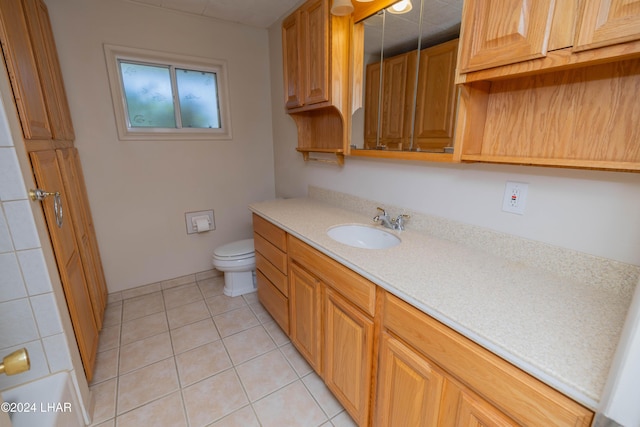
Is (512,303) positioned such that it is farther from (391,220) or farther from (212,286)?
(212,286)

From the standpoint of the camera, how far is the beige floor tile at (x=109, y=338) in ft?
6.21

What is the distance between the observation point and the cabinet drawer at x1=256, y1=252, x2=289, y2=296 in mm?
1784

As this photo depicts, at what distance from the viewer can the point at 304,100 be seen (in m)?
1.95

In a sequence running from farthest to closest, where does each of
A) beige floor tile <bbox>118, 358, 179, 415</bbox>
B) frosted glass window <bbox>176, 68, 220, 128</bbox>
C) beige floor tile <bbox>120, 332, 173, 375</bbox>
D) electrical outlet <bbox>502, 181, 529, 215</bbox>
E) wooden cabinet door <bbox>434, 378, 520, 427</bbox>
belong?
frosted glass window <bbox>176, 68, 220, 128</bbox>
beige floor tile <bbox>120, 332, 173, 375</bbox>
beige floor tile <bbox>118, 358, 179, 415</bbox>
electrical outlet <bbox>502, 181, 529, 215</bbox>
wooden cabinet door <bbox>434, 378, 520, 427</bbox>

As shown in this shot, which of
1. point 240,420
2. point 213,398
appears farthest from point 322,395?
point 213,398

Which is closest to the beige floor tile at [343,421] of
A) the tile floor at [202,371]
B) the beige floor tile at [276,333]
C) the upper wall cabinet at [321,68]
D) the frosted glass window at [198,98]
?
the tile floor at [202,371]

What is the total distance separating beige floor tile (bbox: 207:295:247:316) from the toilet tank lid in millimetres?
412

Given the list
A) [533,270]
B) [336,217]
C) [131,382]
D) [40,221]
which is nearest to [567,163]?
[533,270]

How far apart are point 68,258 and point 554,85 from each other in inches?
87.9

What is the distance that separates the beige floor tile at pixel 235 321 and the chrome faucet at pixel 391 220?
4.18 ft

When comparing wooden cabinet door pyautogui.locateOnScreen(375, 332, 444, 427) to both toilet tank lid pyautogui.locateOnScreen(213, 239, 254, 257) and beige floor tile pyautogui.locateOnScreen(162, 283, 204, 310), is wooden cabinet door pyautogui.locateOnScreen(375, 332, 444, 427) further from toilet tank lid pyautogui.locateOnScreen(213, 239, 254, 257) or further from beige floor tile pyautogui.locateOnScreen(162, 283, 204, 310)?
beige floor tile pyautogui.locateOnScreen(162, 283, 204, 310)

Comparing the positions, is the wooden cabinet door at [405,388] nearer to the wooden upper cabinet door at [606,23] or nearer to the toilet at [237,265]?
the wooden upper cabinet door at [606,23]

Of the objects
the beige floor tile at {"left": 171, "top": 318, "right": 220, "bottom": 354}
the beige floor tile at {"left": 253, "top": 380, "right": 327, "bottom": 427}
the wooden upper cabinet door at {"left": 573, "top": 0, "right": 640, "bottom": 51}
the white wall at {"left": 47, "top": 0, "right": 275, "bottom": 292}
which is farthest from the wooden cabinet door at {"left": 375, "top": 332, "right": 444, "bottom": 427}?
the white wall at {"left": 47, "top": 0, "right": 275, "bottom": 292}

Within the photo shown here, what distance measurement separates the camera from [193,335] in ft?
6.56
